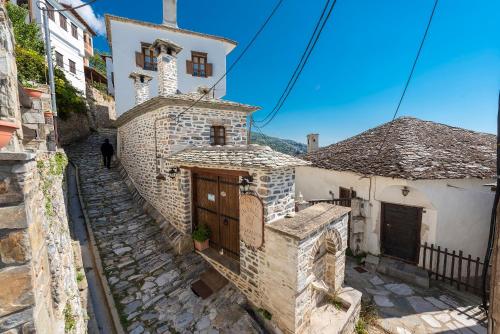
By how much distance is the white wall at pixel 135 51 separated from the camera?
46.6 ft

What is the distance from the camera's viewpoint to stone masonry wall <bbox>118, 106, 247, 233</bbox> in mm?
7230

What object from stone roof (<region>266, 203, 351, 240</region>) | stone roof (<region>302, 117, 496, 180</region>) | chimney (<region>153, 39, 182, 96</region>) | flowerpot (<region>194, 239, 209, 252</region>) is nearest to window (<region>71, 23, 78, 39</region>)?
chimney (<region>153, 39, 182, 96</region>)

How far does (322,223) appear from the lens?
15.6 feet

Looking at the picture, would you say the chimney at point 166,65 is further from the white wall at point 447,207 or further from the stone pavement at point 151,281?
the white wall at point 447,207

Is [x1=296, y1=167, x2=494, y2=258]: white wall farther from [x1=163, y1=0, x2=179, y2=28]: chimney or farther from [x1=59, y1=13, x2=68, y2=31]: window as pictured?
[x1=59, y1=13, x2=68, y2=31]: window

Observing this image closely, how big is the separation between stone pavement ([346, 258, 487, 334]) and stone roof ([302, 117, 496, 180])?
3499 millimetres

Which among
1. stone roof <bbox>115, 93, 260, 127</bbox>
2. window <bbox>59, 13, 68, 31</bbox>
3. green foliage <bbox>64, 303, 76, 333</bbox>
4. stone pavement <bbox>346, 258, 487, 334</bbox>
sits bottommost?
stone pavement <bbox>346, 258, 487, 334</bbox>

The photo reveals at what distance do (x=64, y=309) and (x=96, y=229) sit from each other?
5827mm

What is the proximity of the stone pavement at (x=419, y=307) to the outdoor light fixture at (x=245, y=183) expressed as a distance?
4.85 meters

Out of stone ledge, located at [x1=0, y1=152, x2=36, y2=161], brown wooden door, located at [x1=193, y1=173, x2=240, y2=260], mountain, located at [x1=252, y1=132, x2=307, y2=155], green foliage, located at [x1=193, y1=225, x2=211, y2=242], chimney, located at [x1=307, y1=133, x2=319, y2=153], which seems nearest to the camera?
stone ledge, located at [x1=0, y1=152, x2=36, y2=161]

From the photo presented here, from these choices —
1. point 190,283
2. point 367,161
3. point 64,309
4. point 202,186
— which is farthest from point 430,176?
point 64,309

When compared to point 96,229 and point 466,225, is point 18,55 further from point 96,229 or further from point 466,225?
point 466,225

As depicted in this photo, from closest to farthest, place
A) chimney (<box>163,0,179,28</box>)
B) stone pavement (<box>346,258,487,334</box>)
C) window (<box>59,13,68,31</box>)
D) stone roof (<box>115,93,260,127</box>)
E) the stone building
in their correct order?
the stone building
stone pavement (<box>346,258,487,334</box>)
stone roof (<box>115,93,260,127</box>)
chimney (<box>163,0,179,28</box>)
window (<box>59,13,68,31</box>)

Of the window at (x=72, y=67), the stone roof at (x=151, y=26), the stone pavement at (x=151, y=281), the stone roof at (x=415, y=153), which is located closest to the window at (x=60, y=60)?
the window at (x=72, y=67)
